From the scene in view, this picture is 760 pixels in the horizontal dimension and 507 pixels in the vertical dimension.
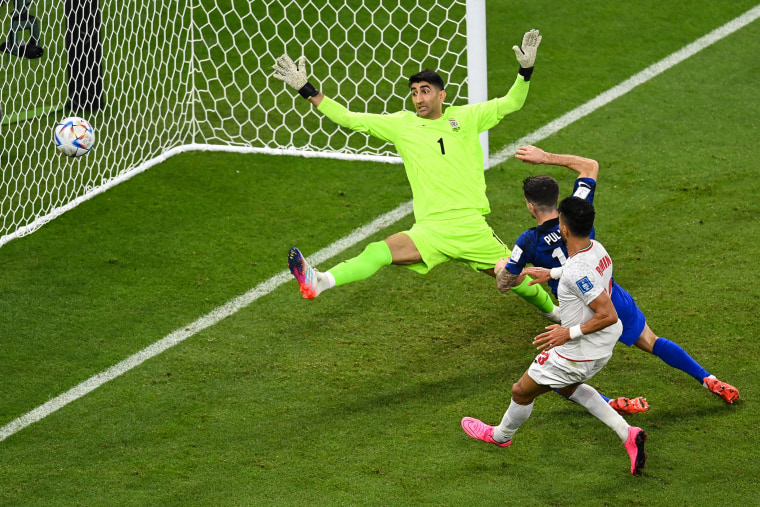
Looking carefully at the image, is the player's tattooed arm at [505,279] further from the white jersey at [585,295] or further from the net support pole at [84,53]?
the net support pole at [84,53]

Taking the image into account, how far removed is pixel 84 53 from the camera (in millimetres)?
9477

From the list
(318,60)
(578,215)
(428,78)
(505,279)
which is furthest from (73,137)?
(578,215)

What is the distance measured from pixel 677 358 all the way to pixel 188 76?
19.8 ft

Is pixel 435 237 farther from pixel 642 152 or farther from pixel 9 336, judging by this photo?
pixel 642 152

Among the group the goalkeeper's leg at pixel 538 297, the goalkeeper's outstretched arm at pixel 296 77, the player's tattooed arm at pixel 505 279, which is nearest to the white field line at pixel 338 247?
the goalkeeper's outstretched arm at pixel 296 77

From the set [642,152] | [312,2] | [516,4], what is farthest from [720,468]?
[516,4]

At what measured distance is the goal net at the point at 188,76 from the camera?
9.17m

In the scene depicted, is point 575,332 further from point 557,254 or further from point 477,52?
point 477,52

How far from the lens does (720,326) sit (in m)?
6.70

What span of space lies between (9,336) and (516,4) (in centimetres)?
715

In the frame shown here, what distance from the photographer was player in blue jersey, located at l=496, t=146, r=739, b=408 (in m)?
5.65

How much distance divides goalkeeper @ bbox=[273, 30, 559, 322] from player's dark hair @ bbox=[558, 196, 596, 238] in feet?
4.73

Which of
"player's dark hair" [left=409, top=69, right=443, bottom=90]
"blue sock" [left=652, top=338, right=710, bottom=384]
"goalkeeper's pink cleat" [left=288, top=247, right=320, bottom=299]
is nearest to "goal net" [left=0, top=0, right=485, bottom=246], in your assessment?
"player's dark hair" [left=409, top=69, right=443, bottom=90]

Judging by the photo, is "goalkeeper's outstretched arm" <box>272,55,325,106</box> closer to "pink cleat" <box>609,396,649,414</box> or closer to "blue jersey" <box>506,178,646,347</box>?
"blue jersey" <box>506,178,646,347</box>
